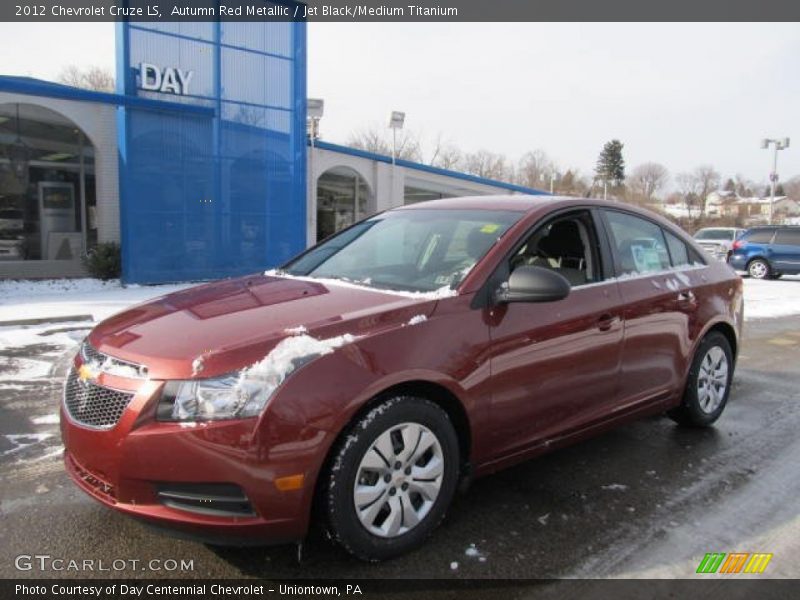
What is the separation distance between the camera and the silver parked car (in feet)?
71.5

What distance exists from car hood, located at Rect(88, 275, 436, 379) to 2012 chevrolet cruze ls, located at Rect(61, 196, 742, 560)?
1 cm

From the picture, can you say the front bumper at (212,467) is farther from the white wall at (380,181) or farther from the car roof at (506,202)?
the white wall at (380,181)

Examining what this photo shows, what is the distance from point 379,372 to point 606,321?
166cm

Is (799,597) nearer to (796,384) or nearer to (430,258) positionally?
(430,258)

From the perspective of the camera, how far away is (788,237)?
19.7 metres

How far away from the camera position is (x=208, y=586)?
2.74m

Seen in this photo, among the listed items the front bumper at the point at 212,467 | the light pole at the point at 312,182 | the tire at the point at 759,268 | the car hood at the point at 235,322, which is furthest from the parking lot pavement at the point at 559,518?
the tire at the point at 759,268

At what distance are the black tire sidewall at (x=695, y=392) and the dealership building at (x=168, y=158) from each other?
37.3ft

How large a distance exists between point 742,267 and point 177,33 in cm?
1727

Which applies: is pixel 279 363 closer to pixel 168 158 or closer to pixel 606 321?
pixel 606 321

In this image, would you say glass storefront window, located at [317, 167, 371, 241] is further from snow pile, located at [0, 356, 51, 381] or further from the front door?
the front door

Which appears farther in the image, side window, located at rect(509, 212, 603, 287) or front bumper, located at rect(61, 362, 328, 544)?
side window, located at rect(509, 212, 603, 287)

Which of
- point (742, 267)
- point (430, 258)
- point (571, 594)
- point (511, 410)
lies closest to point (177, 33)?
point (430, 258)

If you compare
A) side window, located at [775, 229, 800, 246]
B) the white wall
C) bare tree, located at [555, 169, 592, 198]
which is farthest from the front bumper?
bare tree, located at [555, 169, 592, 198]
